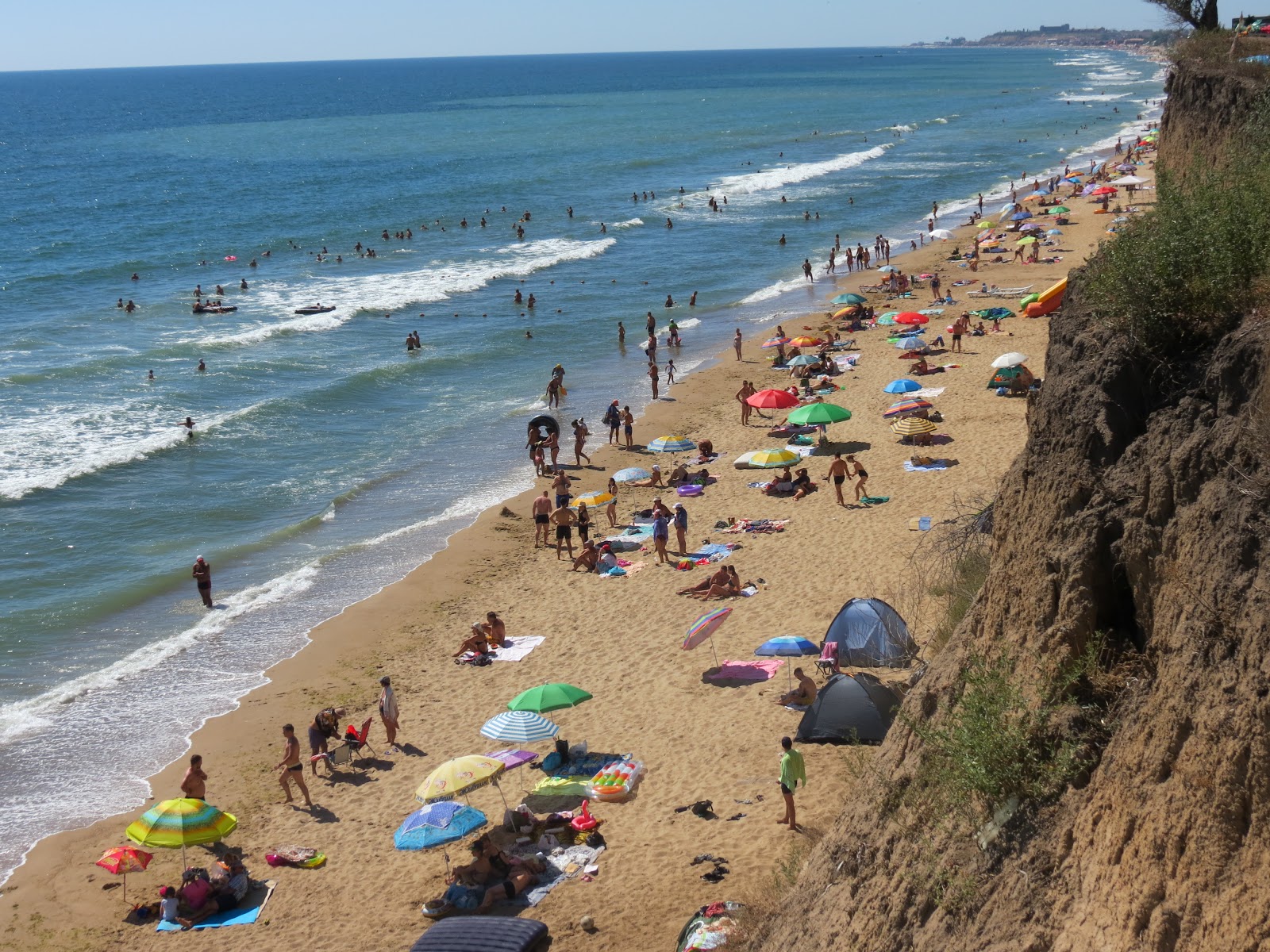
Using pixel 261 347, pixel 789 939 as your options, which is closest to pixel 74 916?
pixel 789 939

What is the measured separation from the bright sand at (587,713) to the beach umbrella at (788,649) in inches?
17.0

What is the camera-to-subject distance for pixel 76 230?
215ft

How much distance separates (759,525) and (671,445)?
5.81 m

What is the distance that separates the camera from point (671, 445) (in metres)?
26.5

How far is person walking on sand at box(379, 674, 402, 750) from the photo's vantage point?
14977mm

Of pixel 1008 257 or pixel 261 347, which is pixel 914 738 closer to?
pixel 261 347

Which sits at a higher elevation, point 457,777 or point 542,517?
point 457,777

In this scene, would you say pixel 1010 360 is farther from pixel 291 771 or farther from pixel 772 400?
pixel 291 771

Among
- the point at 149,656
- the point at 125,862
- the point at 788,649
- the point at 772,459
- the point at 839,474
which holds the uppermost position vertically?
the point at 839,474

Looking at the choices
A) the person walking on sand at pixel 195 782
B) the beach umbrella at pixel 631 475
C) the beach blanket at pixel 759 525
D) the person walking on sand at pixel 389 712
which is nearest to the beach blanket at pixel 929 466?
→ the beach blanket at pixel 759 525

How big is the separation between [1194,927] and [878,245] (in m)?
46.6

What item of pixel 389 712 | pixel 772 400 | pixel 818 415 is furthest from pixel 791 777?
pixel 772 400

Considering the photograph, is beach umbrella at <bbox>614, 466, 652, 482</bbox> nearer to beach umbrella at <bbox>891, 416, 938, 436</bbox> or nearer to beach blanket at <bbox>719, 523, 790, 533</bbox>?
beach blanket at <bbox>719, 523, 790, 533</bbox>

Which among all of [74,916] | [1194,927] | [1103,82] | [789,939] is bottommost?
[74,916]
